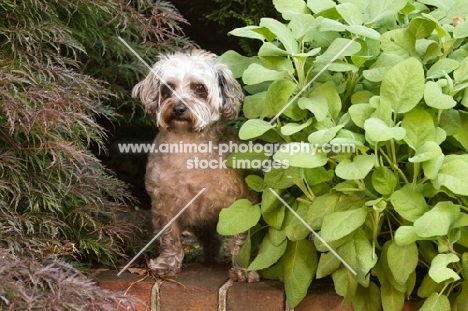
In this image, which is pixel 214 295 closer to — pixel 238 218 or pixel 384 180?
pixel 238 218

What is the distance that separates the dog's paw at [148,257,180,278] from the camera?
3166 millimetres

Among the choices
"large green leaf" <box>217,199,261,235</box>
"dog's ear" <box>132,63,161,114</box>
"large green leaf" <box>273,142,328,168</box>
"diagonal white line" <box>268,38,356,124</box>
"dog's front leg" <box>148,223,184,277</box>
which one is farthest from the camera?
"dog's ear" <box>132,63,161,114</box>

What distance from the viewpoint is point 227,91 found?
326cm

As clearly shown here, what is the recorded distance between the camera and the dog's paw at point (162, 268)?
3.17 metres

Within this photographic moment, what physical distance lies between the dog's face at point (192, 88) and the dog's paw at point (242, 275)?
600mm

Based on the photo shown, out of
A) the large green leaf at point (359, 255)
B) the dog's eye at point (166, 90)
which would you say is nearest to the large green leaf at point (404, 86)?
the large green leaf at point (359, 255)

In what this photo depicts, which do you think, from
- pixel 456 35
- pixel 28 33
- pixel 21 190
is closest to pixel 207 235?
pixel 21 190

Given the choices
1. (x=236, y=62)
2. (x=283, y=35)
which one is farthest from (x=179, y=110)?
(x=283, y=35)

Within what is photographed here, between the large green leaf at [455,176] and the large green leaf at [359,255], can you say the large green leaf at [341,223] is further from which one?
the large green leaf at [455,176]

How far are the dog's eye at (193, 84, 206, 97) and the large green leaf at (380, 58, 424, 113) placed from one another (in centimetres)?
93

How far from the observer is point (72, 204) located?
3.09 m

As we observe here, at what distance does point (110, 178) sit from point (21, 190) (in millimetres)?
655

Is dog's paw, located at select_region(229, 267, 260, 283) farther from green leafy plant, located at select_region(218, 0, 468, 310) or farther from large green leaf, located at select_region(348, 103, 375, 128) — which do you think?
large green leaf, located at select_region(348, 103, 375, 128)

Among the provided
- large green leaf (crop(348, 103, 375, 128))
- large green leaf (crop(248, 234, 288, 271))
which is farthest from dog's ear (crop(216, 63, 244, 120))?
large green leaf (crop(348, 103, 375, 128))
